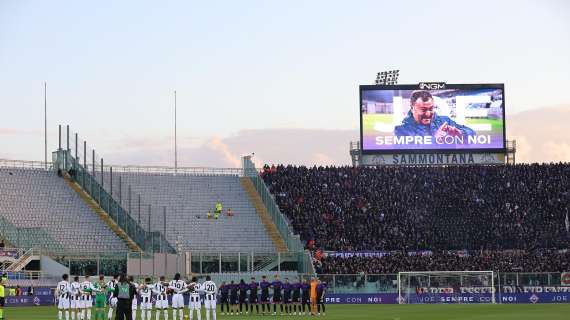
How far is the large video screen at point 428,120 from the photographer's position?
87438 mm

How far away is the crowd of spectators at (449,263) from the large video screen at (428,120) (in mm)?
11403

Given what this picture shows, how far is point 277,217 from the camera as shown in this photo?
277ft

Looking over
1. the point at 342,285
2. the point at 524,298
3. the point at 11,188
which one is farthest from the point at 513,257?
the point at 11,188

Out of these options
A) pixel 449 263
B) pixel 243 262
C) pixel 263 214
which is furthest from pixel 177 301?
pixel 263 214

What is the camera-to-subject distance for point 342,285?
71125 mm

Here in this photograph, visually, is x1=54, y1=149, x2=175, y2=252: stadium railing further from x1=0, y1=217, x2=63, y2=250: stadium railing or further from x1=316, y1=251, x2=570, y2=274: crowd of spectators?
x1=316, y1=251, x2=570, y2=274: crowd of spectators

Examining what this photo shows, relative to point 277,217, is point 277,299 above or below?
below

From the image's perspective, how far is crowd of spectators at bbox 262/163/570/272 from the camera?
8350cm

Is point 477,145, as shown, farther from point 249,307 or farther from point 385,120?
point 249,307

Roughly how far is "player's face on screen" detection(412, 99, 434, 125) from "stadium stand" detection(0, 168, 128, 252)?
24.6m

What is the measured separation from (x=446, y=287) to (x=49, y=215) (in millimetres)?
29069

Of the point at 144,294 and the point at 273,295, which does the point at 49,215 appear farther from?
the point at 144,294

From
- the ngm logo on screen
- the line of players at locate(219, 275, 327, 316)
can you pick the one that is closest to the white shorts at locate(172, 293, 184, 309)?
the line of players at locate(219, 275, 327, 316)

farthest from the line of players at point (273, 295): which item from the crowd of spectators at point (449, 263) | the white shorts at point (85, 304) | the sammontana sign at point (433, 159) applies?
the sammontana sign at point (433, 159)
